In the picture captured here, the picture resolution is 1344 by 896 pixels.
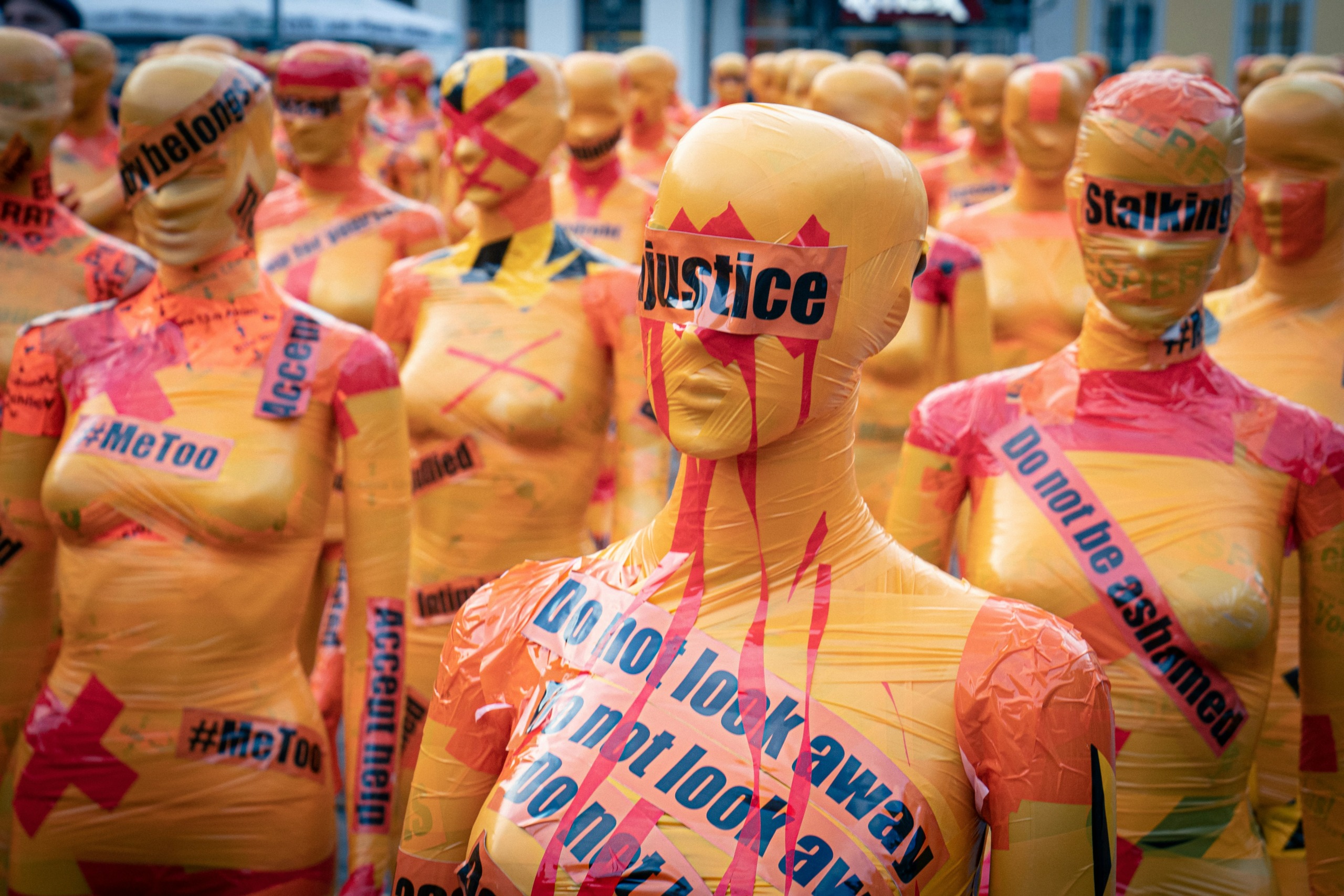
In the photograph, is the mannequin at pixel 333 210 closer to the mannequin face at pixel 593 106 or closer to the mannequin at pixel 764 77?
the mannequin face at pixel 593 106

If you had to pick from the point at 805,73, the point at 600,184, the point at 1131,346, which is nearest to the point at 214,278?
the point at 1131,346

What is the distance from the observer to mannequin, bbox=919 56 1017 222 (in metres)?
8.35

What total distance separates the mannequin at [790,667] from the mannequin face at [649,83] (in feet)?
24.7

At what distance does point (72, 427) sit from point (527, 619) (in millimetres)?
1444

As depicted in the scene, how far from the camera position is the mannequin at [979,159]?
835 cm

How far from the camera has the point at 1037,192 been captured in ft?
18.2

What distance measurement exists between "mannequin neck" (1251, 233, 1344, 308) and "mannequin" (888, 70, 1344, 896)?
1.05 meters

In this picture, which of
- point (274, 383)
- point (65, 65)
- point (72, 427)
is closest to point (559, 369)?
point (274, 383)

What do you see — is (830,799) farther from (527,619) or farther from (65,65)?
(65,65)

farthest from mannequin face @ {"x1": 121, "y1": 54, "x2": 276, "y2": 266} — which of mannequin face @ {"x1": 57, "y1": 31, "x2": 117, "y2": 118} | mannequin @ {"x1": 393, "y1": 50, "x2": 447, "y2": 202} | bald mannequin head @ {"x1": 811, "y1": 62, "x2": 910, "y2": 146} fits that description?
mannequin @ {"x1": 393, "y1": 50, "x2": 447, "y2": 202}

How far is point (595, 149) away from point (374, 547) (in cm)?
417

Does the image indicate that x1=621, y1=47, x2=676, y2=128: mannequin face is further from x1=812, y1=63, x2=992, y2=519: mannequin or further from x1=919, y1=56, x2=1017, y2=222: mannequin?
x1=812, y1=63, x2=992, y2=519: mannequin

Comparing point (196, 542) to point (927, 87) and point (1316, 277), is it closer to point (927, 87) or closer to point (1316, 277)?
point (1316, 277)

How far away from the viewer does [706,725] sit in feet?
5.61
